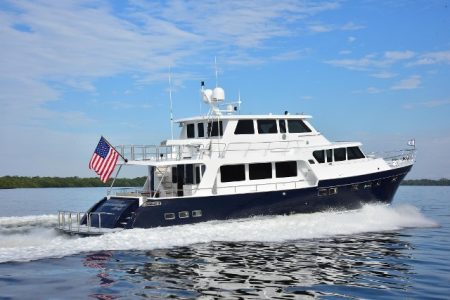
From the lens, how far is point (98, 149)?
18.9 m

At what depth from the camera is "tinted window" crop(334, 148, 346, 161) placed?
22469mm

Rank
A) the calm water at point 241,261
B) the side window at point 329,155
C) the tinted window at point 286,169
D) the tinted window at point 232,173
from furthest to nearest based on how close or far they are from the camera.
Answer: the side window at point 329,155
the tinted window at point 286,169
the tinted window at point 232,173
the calm water at point 241,261

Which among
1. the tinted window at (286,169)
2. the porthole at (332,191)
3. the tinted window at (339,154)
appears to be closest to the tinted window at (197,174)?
the tinted window at (286,169)

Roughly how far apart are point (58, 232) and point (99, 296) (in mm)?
8985

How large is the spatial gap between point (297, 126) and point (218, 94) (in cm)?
393

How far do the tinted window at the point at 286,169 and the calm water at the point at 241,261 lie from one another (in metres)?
1.95

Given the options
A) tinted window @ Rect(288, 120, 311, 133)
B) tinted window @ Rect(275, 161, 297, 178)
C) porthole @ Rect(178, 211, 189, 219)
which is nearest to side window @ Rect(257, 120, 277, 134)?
tinted window @ Rect(288, 120, 311, 133)

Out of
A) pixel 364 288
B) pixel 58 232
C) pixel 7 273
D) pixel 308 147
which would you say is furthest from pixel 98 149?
pixel 364 288

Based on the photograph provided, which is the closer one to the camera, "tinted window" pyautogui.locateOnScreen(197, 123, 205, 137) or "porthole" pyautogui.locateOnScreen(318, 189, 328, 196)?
"porthole" pyautogui.locateOnScreen(318, 189, 328, 196)

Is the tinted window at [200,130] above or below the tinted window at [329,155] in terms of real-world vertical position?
above

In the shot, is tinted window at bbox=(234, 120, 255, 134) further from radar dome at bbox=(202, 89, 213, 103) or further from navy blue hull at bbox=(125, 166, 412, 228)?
navy blue hull at bbox=(125, 166, 412, 228)

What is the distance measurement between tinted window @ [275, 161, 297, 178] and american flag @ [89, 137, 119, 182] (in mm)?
6861

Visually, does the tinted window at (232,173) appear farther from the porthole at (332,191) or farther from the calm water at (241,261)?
the porthole at (332,191)

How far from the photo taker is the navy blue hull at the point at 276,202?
18812 mm
